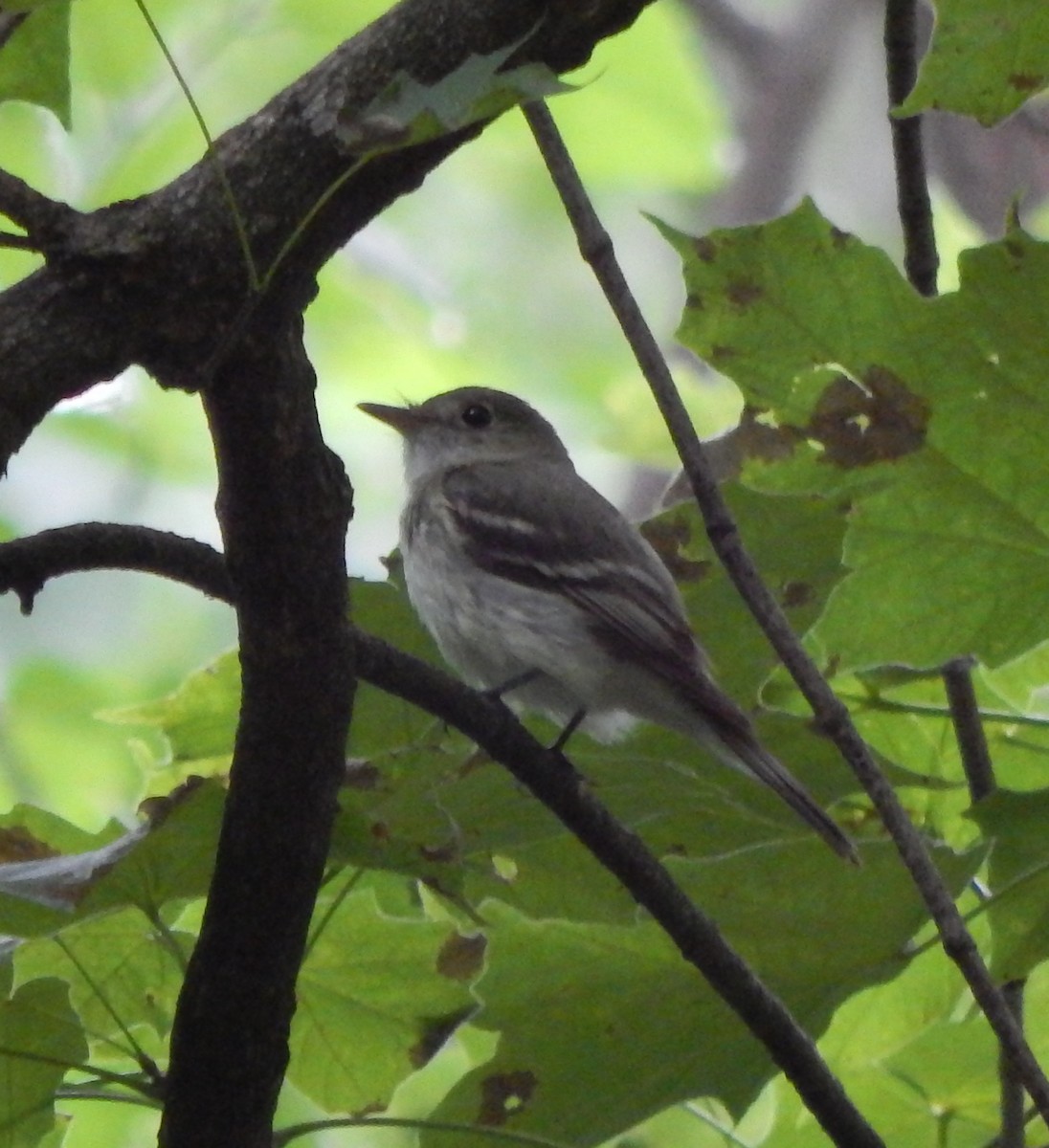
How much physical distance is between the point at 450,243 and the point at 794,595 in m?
5.42

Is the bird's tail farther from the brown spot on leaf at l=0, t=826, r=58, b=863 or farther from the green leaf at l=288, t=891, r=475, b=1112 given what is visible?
the brown spot on leaf at l=0, t=826, r=58, b=863

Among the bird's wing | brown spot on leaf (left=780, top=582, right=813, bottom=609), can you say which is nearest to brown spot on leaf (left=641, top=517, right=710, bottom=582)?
brown spot on leaf (left=780, top=582, right=813, bottom=609)

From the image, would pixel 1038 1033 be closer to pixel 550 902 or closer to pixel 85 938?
pixel 550 902

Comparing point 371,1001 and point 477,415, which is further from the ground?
point 477,415

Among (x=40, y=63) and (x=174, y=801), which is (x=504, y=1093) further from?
(x=40, y=63)

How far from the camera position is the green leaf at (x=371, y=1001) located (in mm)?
2322

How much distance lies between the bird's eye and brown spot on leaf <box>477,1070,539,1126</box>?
8.73ft

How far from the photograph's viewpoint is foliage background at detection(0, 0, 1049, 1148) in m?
2.03

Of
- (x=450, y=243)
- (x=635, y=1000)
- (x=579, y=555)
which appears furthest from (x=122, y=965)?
(x=450, y=243)

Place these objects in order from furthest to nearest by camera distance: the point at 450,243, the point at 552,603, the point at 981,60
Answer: the point at 450,243, the point at 552,603, the point at 981,60

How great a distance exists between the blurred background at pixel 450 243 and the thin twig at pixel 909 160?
108 centimetres

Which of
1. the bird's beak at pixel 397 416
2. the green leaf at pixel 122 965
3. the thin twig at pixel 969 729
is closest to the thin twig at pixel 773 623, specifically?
the thin twig at pixel 969 729

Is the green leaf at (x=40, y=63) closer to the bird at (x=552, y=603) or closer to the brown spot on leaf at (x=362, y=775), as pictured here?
the brown spot on leaf at (x=362, y=775)

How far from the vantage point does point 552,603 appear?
3602 millimetres
